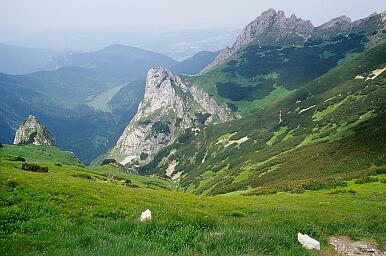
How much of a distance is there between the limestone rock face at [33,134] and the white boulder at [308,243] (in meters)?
162

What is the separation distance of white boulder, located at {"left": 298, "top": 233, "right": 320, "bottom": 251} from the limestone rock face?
162076 mm

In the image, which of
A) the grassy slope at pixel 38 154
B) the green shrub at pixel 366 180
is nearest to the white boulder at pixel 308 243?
the green shrub at pixel 366 180

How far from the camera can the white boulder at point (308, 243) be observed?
18.0 m

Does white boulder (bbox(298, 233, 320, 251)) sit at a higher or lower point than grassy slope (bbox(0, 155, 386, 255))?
lower

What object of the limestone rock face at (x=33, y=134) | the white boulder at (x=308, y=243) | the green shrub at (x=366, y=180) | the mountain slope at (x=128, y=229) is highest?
A: the mountain slope at (x=128, y=229)

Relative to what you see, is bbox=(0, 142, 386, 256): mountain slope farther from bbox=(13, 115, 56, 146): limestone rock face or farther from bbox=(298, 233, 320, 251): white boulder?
bbox=(13, 115, 56, 146): limestone rock face

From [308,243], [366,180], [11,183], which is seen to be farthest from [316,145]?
[11,183]

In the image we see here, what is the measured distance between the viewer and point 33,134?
16738cm

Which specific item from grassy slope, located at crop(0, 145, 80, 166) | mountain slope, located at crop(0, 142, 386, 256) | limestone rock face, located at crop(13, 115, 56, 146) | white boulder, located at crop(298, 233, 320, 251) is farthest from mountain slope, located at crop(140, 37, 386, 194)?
limestone rock face, located at crop(13, 115, 56, 146)

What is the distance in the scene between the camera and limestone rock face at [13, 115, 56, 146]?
165 m

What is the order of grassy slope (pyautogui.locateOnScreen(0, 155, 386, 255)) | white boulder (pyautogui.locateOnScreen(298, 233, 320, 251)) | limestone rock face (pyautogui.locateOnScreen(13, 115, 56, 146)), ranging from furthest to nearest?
limestone rock face (pyautogui.locateOnScreen(13, 115, 56, 146))
white boulder (pyautogui.locateOnScreen(298, 233, 320, 251))
grassy slope (pyautogui.locateOnScreen(0, 155, 386, 255))

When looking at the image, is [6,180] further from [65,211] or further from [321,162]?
[321,162]

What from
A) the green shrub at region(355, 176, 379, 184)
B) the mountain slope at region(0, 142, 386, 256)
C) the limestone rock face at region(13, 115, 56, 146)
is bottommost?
the limestone rock face at region(13, 115, 56, 146)

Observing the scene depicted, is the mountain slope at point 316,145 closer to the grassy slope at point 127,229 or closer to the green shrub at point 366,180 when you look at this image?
the green shrub at point 366,180
